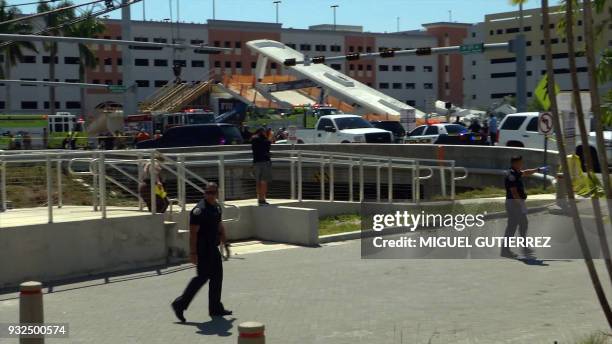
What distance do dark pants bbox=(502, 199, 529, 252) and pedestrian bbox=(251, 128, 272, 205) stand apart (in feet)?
17.7

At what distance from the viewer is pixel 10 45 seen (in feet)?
215

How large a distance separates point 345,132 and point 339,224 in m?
21.4

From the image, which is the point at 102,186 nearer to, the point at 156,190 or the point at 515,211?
the point at 156,190

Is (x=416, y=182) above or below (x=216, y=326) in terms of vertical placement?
above

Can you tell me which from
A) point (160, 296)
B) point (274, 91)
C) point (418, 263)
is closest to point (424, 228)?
point (418, 263)

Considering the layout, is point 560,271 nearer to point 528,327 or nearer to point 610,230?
point 610,230

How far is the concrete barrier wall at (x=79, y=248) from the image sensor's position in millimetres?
13492

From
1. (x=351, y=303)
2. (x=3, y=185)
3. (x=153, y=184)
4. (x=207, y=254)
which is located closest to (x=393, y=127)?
(x=3, y=185)

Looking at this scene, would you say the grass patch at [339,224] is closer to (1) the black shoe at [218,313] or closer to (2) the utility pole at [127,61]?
(1) the black shoe at [218,313]

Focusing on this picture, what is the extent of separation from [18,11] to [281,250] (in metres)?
56.5

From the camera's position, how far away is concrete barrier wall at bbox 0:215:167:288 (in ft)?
44.3

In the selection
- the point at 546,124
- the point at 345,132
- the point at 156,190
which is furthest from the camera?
the point at 345,132

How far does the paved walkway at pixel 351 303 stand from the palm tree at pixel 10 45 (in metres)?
51.5

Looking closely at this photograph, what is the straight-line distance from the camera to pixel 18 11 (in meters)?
67.1
